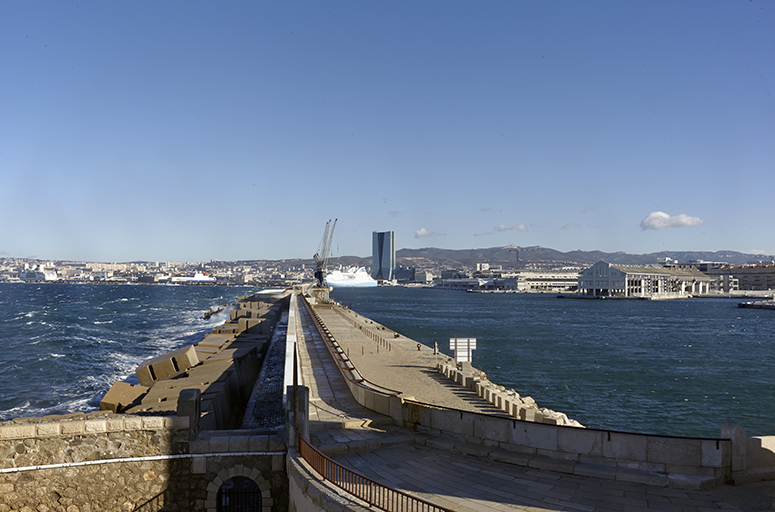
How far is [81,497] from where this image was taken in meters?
Answer: 12.4

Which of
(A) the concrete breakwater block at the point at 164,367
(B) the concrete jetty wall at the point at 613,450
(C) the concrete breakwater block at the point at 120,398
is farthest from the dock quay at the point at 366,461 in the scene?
(A) the concrete breakwater block at the point at 164,367

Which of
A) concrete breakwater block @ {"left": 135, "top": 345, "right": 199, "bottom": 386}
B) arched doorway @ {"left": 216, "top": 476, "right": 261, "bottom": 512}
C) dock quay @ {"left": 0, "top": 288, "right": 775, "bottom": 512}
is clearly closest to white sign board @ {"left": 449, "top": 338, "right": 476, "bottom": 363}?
dock quay @ {"left": 0, "top": 288, "right": 775, "bottom": 512}

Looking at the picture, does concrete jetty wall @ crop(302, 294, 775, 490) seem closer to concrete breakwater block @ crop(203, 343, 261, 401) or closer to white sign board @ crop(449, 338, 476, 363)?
white sign board @ crop(449, 338, 476, 363)

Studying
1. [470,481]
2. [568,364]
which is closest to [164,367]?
[470,481]

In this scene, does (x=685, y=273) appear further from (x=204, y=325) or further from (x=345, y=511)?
(x=345, y=511)

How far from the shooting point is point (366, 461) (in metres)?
11.4

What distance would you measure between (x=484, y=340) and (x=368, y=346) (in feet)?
75.5

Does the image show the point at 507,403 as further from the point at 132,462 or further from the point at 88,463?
the point at 88,463

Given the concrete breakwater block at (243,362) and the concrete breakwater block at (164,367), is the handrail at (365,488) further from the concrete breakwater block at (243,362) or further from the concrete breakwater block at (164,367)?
the concrete breakwater block at (164,367)

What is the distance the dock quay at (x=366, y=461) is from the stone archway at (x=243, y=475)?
3 centimetres

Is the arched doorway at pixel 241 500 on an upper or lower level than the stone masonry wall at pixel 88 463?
lower

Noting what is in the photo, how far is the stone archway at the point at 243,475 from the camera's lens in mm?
12914

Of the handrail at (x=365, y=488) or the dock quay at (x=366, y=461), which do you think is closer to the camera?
the handrail at (x=365, y=488)

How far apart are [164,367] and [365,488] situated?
20901mm
